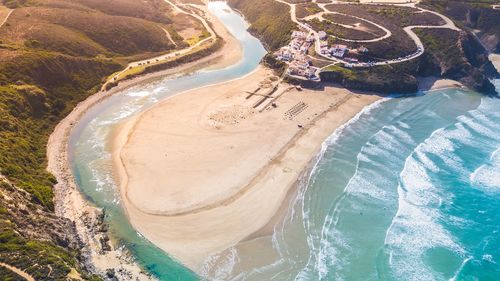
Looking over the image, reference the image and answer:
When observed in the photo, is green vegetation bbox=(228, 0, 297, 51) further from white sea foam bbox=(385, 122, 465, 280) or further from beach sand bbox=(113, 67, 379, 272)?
white sea foam bbox=(385, 122, 465, 280)

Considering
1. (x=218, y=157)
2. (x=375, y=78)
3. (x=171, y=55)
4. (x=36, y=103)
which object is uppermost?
(x=36, y=103)

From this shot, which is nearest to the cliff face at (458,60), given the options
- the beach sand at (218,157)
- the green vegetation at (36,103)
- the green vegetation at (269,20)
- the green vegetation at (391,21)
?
the green vegetation at (391,21)

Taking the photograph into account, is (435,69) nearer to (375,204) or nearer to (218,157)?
(375,204)

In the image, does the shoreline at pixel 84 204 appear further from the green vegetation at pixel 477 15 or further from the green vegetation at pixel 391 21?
the green vegetation at pixel 477 15

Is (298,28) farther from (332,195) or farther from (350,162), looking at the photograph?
(332,195)

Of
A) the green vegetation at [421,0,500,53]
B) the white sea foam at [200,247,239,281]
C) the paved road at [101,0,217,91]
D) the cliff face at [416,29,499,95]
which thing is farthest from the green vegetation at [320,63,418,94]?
the white sea foam at [200,247,239,281]

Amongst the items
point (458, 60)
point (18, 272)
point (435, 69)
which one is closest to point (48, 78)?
point (18, 272)
